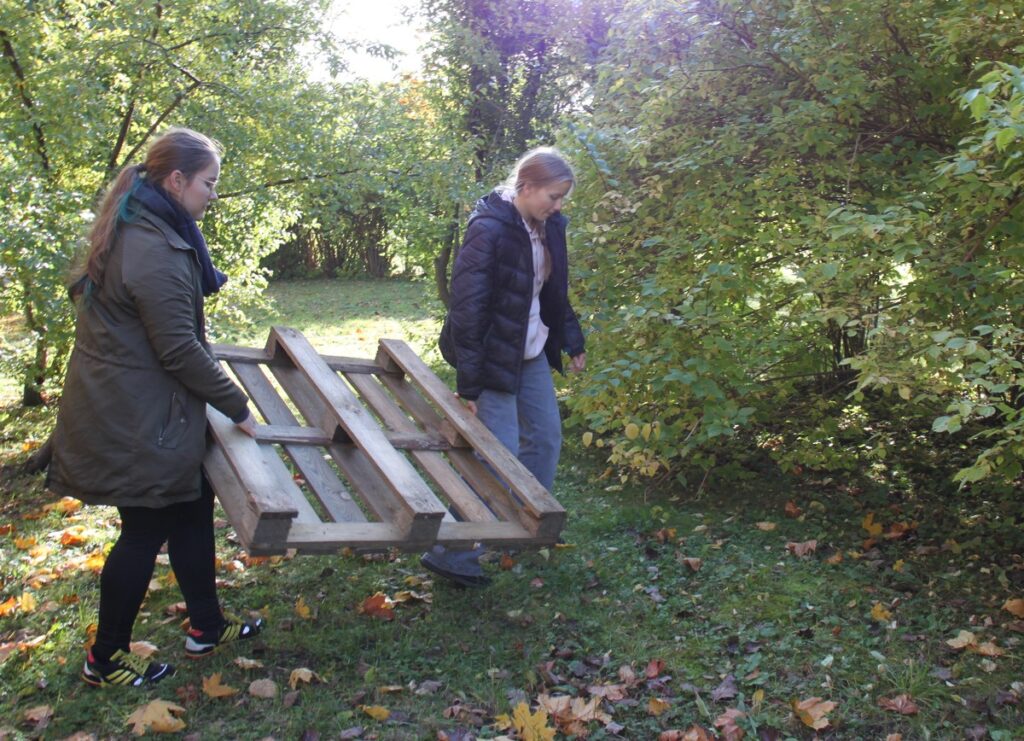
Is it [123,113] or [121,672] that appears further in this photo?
[123,113]

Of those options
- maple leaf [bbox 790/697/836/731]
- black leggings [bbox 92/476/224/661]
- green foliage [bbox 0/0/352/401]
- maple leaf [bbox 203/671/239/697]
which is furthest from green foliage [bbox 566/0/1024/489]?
green foliage [bbox 0/0/352/401]

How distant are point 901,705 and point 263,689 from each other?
7.20ft

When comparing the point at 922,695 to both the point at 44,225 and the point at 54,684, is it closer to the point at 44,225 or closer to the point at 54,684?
the point at 54,684

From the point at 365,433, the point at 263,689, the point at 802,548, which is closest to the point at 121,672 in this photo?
the point at 263,689

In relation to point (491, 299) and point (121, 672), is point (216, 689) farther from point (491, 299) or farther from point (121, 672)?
point (491, 299)

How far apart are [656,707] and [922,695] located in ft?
3.06

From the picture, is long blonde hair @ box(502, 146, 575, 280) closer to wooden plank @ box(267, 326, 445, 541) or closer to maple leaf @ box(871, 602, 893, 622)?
wooden plank @ box(267, 326, 445, 541)

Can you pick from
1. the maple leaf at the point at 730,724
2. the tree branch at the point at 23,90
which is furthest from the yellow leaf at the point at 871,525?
the tree branch at the point at 23,90

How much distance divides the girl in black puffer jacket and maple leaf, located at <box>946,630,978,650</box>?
1.78 meters

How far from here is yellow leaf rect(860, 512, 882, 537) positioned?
15.3ft

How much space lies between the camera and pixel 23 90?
5.84m

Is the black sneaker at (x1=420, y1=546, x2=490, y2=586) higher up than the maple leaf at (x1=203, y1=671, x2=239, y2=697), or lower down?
higher up

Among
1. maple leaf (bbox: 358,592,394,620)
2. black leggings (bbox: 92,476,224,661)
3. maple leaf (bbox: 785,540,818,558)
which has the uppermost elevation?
black leggings (bbox: 92,476,224,661)

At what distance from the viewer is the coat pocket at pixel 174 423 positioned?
290cm
